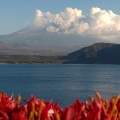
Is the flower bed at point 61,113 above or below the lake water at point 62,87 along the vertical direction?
above

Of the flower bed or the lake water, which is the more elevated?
the flower bed

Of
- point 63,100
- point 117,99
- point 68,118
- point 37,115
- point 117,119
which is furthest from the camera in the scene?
point 63,100

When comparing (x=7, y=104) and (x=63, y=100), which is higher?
(x=7, y=104)

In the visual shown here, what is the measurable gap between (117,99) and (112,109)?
282 millimetres

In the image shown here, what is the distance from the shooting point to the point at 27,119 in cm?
227

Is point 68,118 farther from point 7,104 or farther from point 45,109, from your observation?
point 7,104

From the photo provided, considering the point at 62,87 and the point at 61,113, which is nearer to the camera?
the point at 61,113

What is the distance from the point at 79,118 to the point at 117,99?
65 cm

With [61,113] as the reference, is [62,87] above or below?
below

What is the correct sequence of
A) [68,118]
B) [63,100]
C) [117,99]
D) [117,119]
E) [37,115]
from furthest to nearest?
1. [63,100]
2. [117,99]
3. [117,119]
4. [37,115]
5. [68,118]

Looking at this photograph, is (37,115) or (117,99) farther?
(117,99)

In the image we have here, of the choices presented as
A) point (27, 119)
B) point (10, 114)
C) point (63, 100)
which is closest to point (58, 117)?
point (27, 119)

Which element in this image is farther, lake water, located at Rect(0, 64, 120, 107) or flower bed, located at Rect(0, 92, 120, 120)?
lake water, located at Rect(0, 64, 120, 107)

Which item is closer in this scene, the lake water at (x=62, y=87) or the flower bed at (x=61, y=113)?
the flower bed at (x=61, y=113)
